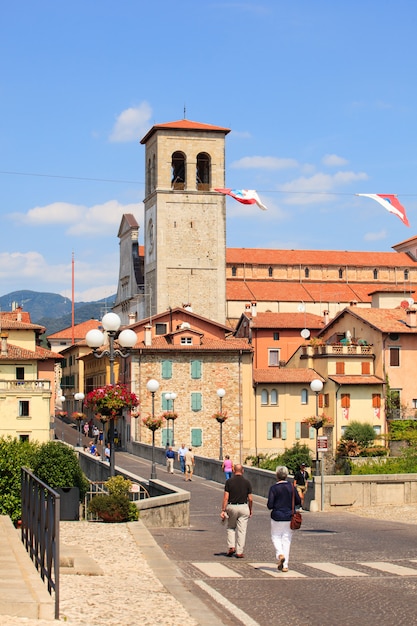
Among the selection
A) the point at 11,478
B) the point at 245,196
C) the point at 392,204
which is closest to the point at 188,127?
the point at 245,196

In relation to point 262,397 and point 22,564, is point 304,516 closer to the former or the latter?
point 22,564

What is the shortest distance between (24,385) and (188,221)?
1627 inches

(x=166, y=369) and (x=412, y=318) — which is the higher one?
(x=412, y=318)

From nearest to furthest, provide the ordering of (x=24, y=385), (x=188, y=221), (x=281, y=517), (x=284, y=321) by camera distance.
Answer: (x=281, y=517), (x=24, y=385), (x=284, y=321), (x=188, y=221)

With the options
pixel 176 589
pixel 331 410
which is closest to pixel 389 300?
pixel 331 410

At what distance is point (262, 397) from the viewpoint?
72312 mm

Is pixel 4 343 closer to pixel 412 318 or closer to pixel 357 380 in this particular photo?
pixel 357 380

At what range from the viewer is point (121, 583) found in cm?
1232

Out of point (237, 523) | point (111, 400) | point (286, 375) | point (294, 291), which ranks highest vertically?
point (294, 291)

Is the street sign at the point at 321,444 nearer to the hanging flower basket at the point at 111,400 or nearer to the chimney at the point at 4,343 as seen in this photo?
the hanging flower basket at the point at 111,400

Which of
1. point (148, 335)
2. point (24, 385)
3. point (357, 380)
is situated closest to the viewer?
point (24, 385)

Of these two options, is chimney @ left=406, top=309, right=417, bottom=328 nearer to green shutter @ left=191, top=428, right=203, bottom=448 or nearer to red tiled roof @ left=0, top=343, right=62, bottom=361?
green shutter @ left=191, top=428, right=203, bottom=448

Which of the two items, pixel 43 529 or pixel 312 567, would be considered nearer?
pixel 43 529

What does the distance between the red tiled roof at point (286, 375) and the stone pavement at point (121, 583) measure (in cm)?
5234
